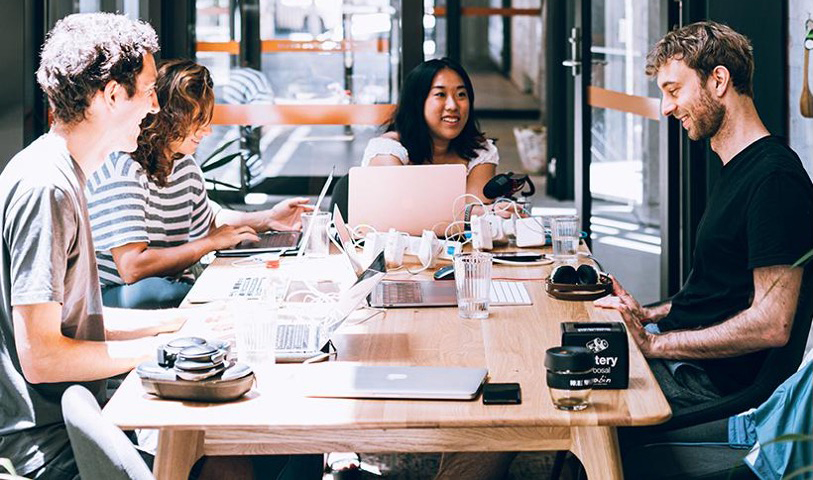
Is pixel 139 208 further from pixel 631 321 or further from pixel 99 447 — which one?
pixel 99 447

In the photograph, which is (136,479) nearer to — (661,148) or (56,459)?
(56,459)

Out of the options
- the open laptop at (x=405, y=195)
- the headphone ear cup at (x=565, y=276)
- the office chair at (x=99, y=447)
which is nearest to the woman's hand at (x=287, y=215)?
the open laptop at (x=405, y=195)

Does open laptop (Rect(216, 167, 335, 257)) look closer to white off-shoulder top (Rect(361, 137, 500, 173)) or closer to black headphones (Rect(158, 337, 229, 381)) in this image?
white off-shoulder top (Rect(361, 137, 500, 173))

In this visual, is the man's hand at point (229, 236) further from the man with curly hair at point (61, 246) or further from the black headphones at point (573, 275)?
the black headphones at point (573, 275)

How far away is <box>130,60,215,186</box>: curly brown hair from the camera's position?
3.60 meters

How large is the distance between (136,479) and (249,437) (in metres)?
0.41

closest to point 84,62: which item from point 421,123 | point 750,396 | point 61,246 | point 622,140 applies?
point 61,246

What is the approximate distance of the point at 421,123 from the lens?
4.39 m

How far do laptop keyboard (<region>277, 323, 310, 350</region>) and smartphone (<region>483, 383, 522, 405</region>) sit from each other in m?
0.46

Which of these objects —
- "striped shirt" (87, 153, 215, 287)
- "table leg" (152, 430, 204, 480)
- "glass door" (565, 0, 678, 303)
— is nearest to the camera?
"table leg" (152, 430, 204, 480)

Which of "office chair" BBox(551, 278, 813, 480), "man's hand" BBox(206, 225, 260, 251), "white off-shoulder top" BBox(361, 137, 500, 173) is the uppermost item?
"white off-shoulder top" BBox(361, 137, 500, 173)

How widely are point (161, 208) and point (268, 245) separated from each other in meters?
0.36

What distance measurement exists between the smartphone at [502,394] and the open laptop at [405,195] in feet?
5.35

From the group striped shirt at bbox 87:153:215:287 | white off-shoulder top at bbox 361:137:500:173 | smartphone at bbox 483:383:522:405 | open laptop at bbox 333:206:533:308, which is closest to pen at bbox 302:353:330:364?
smartphone at bbox 483:383:522:405
